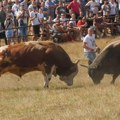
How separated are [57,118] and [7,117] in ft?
3.89

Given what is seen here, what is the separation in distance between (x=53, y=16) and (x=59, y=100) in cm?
1348

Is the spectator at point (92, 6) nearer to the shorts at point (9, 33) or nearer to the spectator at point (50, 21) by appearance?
the spectator at point (50, 21)

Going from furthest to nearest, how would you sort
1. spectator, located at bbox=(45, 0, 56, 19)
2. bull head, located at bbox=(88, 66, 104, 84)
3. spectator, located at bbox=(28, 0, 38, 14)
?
1. spectator, located at bbox=(45, 0, 56, 19)
2. spectator, located at bbox=(28, 0, 38, 14)
3. bull head, located at bbox=(88, 66, 104, 84)

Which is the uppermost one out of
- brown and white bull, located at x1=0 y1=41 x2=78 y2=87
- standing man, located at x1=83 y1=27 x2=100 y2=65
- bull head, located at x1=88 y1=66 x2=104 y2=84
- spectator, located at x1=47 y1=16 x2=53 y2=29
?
brown and white bull, located at x1=0 y1=41 x2=78 y2=87

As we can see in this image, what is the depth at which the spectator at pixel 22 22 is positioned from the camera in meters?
25.3

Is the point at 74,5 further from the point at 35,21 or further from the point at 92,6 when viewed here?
the point at 35,21

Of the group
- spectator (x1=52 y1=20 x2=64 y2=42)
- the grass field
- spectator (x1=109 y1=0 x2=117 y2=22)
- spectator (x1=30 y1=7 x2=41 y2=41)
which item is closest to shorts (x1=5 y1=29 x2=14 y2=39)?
spectator (x1=30 y1=7 x2=41 y2=41)

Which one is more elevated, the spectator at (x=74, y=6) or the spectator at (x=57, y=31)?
the spectator at (x=74, y=6)

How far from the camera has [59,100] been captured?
1430 centimetres

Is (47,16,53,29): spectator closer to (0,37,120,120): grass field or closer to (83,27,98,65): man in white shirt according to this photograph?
(83,27,98,65): man in white shirt

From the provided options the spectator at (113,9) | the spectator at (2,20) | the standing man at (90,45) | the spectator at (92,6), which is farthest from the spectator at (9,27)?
the standing man at (90,45)

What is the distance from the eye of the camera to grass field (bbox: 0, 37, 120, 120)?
12164 millimetres

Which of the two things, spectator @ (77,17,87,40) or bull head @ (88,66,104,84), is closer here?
bull head @ (88,66,104,84)

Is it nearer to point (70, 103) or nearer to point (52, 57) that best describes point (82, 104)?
point (70, 103)
